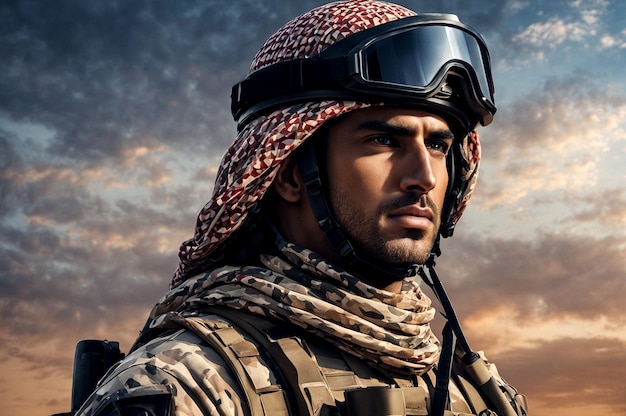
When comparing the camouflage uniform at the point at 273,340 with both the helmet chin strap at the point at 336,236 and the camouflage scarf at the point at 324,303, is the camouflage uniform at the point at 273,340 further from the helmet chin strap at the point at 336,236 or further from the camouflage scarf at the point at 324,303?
the helmet chin strap at the point at 336,236

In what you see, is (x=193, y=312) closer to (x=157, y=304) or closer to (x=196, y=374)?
(x=157, y=304)

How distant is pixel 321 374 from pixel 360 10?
2.23 meters

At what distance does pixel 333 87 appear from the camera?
4.63m

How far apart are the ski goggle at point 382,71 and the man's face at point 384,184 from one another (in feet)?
0.47

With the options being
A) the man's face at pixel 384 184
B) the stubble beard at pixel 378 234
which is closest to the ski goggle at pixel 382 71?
the man's face at pixel 384 184

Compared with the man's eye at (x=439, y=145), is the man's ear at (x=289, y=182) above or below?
below

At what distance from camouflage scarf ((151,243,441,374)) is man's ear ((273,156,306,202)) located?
31 centimetres

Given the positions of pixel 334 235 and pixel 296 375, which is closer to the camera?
pixel 296 375

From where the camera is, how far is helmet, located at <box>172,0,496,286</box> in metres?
4.48

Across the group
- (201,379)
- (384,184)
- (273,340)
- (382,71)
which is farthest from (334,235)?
(201,379)

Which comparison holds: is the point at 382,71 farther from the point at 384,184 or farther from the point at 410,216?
the point at 410,216

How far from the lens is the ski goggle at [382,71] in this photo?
15.0 ft

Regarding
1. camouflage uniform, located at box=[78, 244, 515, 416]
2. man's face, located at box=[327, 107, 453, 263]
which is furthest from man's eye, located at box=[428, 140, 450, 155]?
camouflage uniform, located at box=[78, 244, 515, 416]

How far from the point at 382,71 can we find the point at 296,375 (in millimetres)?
1784
